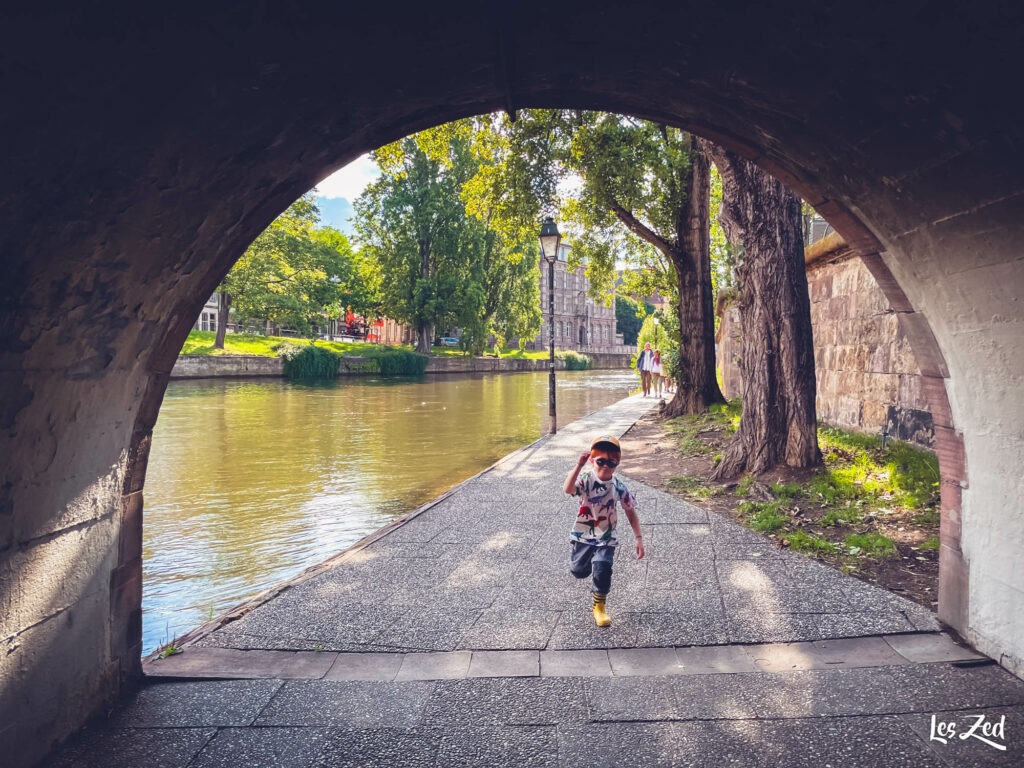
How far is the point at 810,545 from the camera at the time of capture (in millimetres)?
5629

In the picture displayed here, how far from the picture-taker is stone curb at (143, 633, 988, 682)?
3.46 m

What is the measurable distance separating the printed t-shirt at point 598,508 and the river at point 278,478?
3.32 m

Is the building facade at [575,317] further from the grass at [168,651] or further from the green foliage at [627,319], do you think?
the grass at [168,651]

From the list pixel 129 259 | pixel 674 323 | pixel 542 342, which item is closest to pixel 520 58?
pixel 129 259

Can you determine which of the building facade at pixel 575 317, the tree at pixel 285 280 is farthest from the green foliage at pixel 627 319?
the tree at pixel 285 280

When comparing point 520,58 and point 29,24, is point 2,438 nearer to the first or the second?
point 29,24

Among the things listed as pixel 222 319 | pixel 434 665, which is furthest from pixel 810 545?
pixel 222 319

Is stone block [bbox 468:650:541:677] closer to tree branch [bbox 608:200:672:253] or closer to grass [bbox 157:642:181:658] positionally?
grass [bbox 157:642:181:658]

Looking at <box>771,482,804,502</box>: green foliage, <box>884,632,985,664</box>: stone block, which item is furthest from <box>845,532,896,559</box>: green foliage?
<box>884,632,985,664</box>: stone block

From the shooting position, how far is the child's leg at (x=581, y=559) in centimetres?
425

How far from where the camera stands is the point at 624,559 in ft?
18.2

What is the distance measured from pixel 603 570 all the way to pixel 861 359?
6649 mm

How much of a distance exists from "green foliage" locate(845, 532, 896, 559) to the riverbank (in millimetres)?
22081

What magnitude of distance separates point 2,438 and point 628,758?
283 centimetres
